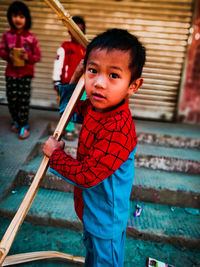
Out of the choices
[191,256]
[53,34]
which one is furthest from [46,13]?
[191,256]

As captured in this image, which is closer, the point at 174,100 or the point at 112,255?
the point at 112,255

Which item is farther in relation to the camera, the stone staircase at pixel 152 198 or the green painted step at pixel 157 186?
the green painted step at pixel 157 186

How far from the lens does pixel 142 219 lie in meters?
2.14

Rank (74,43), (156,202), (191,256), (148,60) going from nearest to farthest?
(191,256)
(156,202)
(74,43)
(148,60)

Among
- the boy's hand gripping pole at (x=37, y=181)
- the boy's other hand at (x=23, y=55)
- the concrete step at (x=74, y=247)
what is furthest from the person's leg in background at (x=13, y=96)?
the boy's hand gripping pole at (x=37, y=181)

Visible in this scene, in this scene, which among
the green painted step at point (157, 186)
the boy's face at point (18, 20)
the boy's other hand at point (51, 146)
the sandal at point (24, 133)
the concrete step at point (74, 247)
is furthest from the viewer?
the sandal at point (24, 133)

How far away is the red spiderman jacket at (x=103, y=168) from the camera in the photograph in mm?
906

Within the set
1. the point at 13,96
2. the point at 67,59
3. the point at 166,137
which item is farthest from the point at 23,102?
the point at 166,137

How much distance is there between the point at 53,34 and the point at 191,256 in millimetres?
4585

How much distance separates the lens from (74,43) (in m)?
2.75

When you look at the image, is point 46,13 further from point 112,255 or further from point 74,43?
point 112,255

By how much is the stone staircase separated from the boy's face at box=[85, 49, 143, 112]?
1.58m

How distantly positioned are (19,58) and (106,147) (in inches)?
98.6

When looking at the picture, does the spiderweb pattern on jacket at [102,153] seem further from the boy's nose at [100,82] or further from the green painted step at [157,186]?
the green painted step at [157,186]
